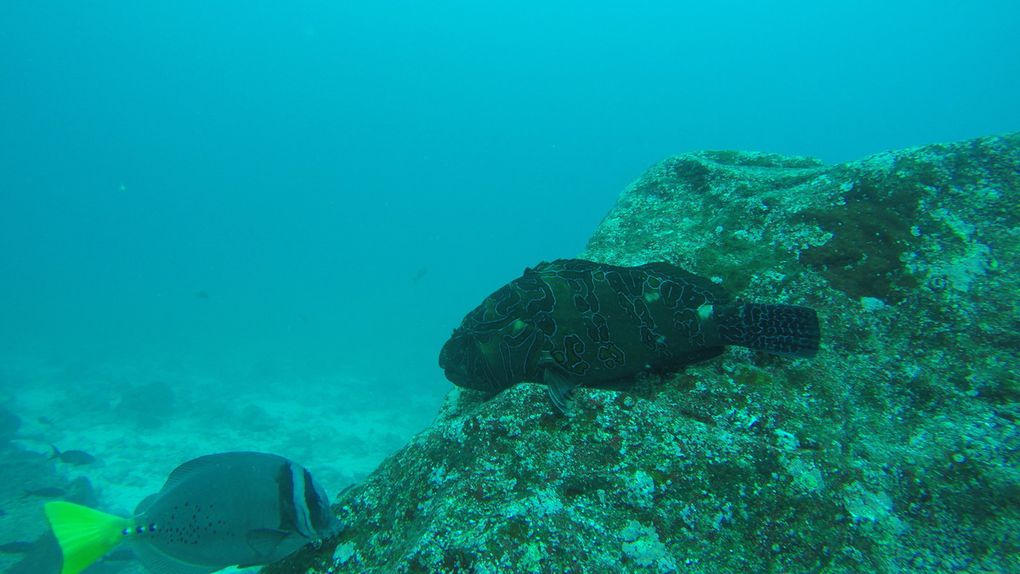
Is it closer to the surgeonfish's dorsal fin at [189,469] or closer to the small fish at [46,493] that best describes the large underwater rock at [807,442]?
the surgeonfish's dorsal fin at [189,469]

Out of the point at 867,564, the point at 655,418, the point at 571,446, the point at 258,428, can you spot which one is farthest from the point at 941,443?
the point at 258,428

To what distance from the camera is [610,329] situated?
11.0ft

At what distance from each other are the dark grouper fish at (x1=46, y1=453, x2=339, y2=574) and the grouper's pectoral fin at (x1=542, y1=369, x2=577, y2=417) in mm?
1400

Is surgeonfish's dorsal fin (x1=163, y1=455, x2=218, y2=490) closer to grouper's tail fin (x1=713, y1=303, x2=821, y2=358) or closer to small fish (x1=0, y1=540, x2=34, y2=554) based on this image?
grouper's tail fin (x1=713, y1=303, x2=821, y2=358)

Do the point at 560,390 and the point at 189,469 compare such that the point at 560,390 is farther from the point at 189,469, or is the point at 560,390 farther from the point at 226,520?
the point at 189,469

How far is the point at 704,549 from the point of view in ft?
7.46

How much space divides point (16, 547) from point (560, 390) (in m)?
13.5

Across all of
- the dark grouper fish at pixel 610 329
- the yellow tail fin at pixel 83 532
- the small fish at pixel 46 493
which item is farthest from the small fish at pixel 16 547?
the dark grouper fish at pixel 610 329

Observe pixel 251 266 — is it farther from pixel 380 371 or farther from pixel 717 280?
pixel 717 280

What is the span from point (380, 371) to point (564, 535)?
4157 cm

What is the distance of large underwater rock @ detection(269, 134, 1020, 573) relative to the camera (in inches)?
90.3

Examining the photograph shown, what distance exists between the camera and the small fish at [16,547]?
32.2 ft

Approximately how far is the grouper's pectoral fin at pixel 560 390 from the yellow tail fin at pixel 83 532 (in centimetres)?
220

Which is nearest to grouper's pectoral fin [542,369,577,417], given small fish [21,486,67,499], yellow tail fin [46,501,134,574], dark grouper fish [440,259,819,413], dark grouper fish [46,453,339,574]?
dark grouper fish [440,259,819,413]
